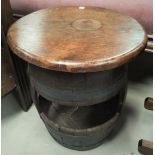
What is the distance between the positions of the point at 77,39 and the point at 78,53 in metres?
0.13

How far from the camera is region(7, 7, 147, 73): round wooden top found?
1000 mm

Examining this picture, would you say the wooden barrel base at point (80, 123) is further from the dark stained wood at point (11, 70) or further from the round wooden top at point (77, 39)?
the round wooden top at point (77, 39)

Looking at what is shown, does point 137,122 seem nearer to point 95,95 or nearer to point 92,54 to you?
point 95,95

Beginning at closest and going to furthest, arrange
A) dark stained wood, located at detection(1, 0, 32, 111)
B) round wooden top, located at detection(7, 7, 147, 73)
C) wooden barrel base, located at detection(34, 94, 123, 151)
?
round wooden top, located at detection(7, 7, 147, 73) < wooden barrel base, located at detection(34, 94, 123, 151) < dark stained wood, located at detection(1, 0, 32, 111)

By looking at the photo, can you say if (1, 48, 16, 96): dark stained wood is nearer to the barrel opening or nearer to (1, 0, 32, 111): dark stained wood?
Result: (1, 0, 32, 111): dark stained wood

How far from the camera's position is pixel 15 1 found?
1906 mm

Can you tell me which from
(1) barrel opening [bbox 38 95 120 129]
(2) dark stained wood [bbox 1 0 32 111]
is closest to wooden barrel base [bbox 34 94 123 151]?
(1) barrel opening [bbox 38 95 120 129]

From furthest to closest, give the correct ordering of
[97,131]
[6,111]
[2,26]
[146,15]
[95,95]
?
[6,111] < [146,15] < [2,26] < [97,131] < [95,95]

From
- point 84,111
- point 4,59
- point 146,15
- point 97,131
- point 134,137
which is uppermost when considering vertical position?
point 146,15

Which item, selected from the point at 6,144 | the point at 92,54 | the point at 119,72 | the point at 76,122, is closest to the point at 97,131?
the point at 76,122

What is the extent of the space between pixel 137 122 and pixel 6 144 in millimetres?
923

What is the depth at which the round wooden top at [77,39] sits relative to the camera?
1.00 meters

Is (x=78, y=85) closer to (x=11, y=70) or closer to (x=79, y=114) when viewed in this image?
(x=79, y=114)

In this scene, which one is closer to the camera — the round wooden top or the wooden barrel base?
the round wooden top
